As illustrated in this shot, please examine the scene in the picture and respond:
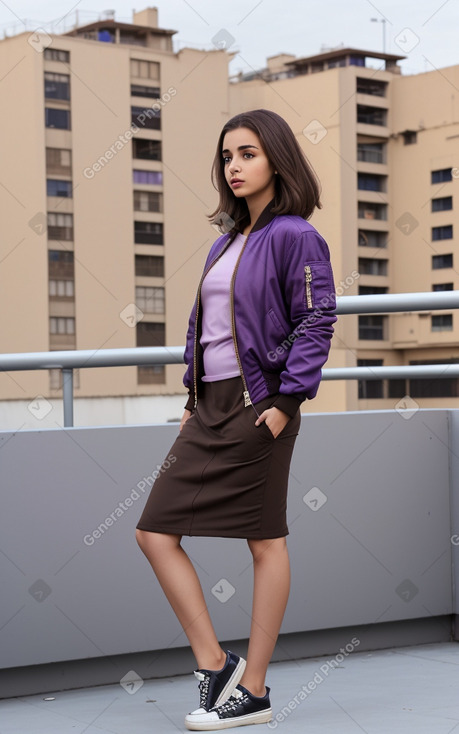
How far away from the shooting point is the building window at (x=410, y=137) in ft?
229

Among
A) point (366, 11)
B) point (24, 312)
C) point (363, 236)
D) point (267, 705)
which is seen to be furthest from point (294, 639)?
point (366, 11)

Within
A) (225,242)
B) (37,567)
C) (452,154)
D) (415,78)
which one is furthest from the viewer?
(415,78)

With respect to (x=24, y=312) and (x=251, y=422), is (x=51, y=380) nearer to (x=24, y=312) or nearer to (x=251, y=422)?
(x=24, y=312)

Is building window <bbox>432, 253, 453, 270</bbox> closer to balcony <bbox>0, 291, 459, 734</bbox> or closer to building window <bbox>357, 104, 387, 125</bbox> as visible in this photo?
building window <bbox>357, 104, 387, 125</bbox>

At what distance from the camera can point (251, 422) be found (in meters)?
2.05

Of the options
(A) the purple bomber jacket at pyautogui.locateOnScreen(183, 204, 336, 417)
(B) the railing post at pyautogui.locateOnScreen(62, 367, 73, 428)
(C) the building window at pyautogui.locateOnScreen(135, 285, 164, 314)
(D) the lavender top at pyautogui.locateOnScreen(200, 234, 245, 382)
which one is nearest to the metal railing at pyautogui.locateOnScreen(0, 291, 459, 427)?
(B) the railing post at pyautogui.locateOnScreen(62, 367, 73, 428)

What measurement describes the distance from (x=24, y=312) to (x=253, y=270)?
192ft

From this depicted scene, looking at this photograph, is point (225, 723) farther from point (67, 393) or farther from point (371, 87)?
point (371, 87)

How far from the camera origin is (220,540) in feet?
8.61

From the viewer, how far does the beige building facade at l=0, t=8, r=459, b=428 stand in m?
60.6

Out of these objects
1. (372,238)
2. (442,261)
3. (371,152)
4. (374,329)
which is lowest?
(374,329)

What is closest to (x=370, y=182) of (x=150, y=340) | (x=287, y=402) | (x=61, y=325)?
(x=150, y=340)

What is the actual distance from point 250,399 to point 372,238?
7244cm

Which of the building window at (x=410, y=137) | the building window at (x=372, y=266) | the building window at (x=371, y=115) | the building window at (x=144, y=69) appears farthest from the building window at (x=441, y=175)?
the building window at (x=144, y=69)
